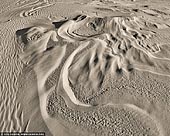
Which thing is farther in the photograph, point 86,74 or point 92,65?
point 92,65

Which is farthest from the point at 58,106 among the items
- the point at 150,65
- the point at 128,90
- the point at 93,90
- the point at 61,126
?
the point at 150,65

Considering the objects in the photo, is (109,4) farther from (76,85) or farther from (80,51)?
(76,85)

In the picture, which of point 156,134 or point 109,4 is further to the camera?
point 109,4
